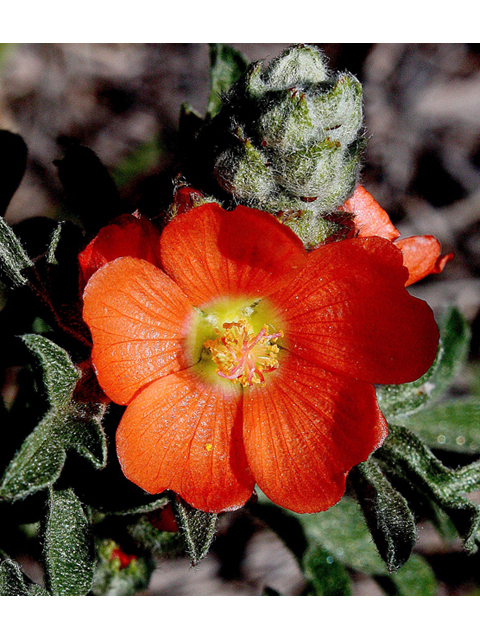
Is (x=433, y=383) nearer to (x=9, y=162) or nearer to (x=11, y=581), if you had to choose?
(x=11, y=581)

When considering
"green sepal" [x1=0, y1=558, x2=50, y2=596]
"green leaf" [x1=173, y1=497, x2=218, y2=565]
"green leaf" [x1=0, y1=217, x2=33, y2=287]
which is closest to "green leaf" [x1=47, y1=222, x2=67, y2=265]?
"green leaf" [x1=0, y1=217, x2=33, y2=287]

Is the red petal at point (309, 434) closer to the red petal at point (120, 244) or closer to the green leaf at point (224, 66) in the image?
the red petal at point (120, 244)

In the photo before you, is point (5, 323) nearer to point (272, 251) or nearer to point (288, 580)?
point (272, 251)

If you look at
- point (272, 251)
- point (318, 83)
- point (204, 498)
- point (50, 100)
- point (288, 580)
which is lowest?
point (288, 580)

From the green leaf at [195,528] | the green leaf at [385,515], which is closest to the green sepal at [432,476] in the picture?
the green leaf at [385,515]

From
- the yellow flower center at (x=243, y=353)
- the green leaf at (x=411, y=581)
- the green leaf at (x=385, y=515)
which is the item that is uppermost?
the yellow flower center at (x=243, y=353)

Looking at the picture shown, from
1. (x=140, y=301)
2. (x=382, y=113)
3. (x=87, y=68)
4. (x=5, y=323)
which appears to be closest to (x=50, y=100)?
(x=87, y=68)

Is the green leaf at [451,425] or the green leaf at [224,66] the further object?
the green leaf at [451,425]
